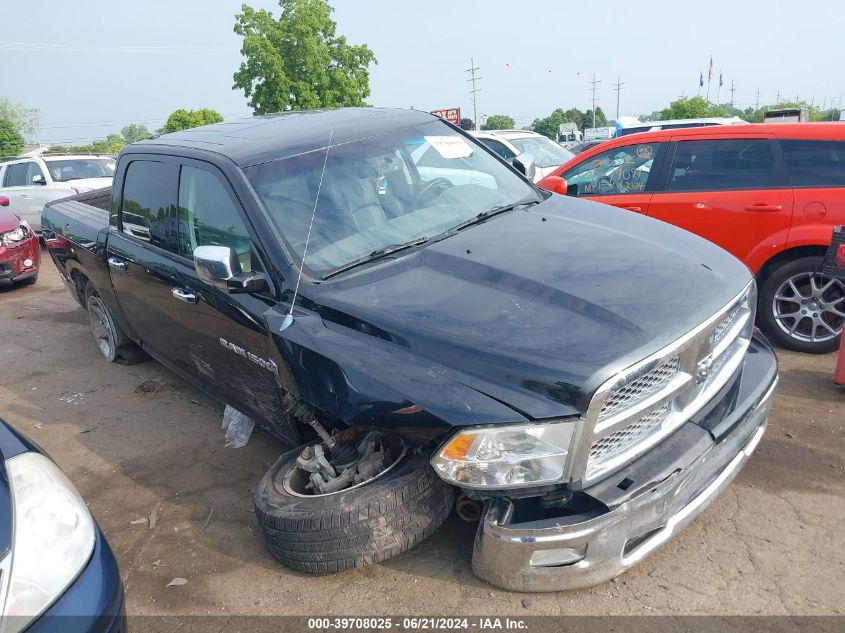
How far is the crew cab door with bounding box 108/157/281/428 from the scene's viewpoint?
3.28 meters

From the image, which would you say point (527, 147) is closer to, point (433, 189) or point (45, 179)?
point (45, 179)

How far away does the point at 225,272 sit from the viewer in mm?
3006

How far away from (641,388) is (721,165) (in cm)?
353

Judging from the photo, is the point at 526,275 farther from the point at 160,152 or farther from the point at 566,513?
the point at 160,152

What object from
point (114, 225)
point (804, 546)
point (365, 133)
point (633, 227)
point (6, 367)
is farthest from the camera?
point (6, 367)

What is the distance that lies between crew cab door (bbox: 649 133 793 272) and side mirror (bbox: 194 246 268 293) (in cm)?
362

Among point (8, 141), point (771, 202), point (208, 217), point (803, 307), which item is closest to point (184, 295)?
point (208, 217)

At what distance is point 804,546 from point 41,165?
13.4 m

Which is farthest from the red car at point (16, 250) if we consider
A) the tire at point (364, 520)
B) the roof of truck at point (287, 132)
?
the tire at point (364, 520)

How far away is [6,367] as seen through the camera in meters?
6.08

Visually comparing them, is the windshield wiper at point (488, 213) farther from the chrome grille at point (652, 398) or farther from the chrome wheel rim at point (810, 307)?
the chrome wheel rim at point (810, 307)

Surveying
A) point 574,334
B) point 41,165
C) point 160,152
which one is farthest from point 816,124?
point 41,165

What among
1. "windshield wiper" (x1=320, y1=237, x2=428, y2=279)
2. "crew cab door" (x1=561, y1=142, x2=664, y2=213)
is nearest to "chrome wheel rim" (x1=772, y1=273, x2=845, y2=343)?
"crew cab door" (x1=561, y1=142, x2=664, y2=213)

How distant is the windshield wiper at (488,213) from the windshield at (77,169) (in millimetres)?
10763
